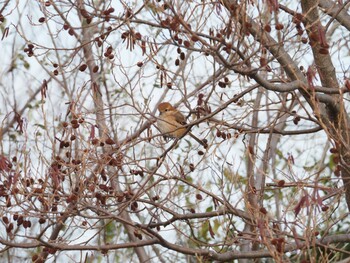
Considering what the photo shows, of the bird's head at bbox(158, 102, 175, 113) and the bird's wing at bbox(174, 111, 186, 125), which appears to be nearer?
the bird's wing at bbox(174, 111, 186, 125)

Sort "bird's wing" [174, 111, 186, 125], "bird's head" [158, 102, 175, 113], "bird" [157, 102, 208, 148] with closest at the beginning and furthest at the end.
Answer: "bird" [157, 102, 208, 148] < "bird's wing" [174, 111, 186, 125] < "bird's head" [158, 102, 175, 113]

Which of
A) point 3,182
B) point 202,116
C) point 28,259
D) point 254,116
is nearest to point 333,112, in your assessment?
Answer: point 202,116

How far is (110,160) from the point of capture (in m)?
5.64

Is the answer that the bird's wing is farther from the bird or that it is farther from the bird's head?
the bird's head

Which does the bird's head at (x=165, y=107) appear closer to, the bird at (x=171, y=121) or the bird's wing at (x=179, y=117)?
the bird at (x=171, y=121)

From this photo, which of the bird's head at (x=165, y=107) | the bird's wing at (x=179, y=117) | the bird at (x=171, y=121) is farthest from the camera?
the bird's head at (x=165, y=107)

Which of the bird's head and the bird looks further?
the bird's head

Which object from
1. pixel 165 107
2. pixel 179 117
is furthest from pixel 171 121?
pixel 165 107

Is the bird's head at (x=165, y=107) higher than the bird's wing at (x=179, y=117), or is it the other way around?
the bird's head at (x=165, y=107)

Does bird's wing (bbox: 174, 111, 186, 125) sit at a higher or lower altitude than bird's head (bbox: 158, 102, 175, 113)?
lower

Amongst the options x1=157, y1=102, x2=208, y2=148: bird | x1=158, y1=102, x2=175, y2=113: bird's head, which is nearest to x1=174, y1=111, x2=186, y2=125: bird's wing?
x1=157, y1=102, x2=208, y2=148: bird

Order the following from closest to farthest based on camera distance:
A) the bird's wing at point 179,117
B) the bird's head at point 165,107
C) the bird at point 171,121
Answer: the bird at point 171,121 → the bird's wing at point 179,117 → the bird's head at point 165,107

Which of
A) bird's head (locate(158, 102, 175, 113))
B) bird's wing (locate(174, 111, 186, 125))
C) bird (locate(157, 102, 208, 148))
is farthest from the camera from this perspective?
bird's head (locate(158, 102, 175, 113))

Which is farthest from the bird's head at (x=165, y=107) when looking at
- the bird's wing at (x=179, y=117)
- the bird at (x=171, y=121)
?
the bird's wing at (x=179, y=117)
